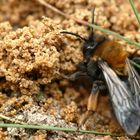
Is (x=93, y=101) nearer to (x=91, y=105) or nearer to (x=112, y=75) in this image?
(x=91, y=105)

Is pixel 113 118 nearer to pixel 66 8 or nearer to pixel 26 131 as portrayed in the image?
pixel 26 131

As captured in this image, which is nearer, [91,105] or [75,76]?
[91,105]

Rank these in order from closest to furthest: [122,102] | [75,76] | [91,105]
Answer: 1. [122,102]
2. [91,105]
3. [75,76]

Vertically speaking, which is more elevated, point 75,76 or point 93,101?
point 75,76

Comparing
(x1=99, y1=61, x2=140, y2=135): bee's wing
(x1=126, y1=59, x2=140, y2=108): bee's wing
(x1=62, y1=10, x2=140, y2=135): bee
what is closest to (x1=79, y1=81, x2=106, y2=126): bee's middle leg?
(x1=62, y1=10, x2=140, y2=135): bee

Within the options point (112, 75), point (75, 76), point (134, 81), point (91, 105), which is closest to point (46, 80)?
point (75, 76)

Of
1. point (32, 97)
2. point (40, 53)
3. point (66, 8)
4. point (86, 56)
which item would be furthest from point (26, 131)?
point (66, 8)
